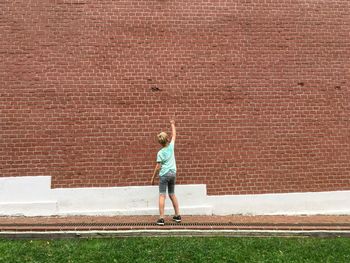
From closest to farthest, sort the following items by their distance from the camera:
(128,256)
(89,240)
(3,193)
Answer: (128,256), (89,240), (3,193)

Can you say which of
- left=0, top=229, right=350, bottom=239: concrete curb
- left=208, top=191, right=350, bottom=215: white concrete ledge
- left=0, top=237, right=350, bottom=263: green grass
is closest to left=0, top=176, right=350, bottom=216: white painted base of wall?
left=208, top=191, right=350, bottom=215: white concrete ledge

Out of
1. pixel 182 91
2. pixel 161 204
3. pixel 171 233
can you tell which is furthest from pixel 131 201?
pixel 182 91

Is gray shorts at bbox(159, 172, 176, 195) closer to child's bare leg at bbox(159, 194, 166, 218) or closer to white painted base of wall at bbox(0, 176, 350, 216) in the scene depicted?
child's bare leg at bbox(159, 194, 166, 218)

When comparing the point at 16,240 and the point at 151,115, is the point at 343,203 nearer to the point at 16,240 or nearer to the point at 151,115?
the point at 151,115

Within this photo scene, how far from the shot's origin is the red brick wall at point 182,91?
8555 mm

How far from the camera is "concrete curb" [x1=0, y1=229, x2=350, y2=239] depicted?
6.52 metres

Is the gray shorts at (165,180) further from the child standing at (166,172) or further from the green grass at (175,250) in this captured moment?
the green grass at (175,250)

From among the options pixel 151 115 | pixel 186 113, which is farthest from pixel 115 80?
pixel 186 113

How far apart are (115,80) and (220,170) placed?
2.70 meters

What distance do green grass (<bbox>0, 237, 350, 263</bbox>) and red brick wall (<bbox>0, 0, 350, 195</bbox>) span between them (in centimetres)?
232

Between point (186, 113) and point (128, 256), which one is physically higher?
point (186, 113)

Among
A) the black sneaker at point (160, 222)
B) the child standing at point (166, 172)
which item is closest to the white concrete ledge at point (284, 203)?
the child standing at point (166, 172)

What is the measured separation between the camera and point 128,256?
19.1 feet

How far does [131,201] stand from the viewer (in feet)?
27.8
